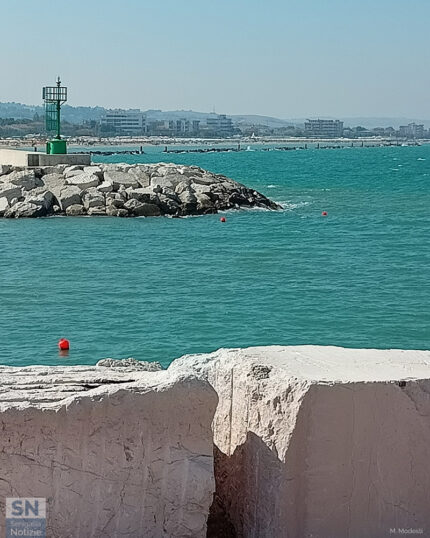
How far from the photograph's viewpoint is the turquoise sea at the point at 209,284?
16016mm

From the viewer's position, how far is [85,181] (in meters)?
34.8

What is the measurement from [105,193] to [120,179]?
4.38 feet

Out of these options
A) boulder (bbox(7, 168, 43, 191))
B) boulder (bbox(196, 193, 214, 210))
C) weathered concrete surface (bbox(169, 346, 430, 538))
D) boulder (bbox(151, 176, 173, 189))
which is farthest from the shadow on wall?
boulder (bbox(151, 176, 173, 189))

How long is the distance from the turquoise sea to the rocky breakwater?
3.11 ft

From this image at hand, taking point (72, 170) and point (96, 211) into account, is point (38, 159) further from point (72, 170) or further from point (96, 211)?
point (96, 211)

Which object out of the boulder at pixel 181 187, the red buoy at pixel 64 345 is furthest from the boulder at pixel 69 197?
the red buoy at pixel 64 345

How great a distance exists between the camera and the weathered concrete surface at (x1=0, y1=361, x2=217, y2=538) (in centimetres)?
385

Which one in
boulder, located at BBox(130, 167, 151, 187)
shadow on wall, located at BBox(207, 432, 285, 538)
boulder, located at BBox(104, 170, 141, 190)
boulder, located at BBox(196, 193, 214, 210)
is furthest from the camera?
boulder, located at BBox(130, 167, 151, 187)

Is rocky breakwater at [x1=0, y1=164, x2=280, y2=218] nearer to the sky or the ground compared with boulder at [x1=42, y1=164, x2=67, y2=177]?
nearer to the ground

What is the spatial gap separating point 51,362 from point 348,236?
17927mm

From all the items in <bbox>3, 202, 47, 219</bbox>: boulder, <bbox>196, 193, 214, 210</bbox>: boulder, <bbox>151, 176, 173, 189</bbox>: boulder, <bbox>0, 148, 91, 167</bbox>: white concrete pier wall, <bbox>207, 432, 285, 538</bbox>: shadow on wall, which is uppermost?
<bbox>207, 432, 285, 538</bbox>: shadow on wall

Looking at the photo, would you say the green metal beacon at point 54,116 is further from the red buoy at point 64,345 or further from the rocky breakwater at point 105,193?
the red buoy at point 64,345

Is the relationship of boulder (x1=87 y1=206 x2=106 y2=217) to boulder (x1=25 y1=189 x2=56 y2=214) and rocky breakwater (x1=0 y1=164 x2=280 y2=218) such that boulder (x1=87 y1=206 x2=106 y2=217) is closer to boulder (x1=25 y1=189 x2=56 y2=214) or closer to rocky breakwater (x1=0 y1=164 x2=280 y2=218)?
rocky breakwater (x1=0 y1=164 x2=280 y2=218)

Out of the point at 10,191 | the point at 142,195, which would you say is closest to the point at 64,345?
the point at 142,195
